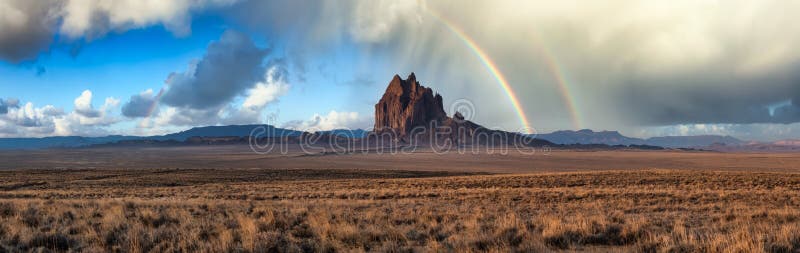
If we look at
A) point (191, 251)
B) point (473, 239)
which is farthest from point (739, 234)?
point (191, 251)

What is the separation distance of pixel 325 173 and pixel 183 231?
37.9m

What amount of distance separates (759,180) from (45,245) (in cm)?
2992

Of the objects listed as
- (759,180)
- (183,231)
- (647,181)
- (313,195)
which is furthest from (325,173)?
(183,231)

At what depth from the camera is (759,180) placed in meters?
23.3

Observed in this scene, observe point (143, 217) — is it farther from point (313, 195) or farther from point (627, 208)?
point (627, 208)

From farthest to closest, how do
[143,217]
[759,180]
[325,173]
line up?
[325,173], [759,180], [143,217]

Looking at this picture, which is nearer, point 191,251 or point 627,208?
point 191,251

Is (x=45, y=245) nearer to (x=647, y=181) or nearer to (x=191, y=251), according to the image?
(x=191, y=251)

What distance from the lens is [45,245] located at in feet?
22.9

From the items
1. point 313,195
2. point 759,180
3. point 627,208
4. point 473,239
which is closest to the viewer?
point 473,239

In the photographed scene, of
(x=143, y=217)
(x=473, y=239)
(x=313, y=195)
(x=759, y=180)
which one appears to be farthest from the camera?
(x=759, y=180)

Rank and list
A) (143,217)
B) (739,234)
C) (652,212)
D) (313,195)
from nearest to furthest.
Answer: (739,234) → (143,217) → (652,212) → (313,195)

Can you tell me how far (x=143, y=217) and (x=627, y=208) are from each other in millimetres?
13423

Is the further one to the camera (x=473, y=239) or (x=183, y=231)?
(x=183, y=231)
